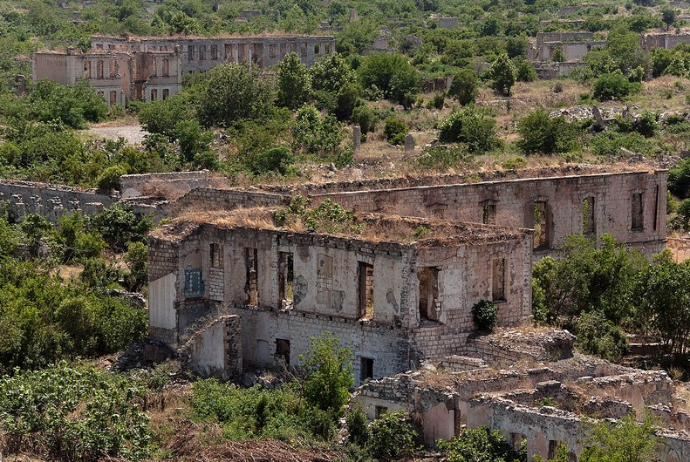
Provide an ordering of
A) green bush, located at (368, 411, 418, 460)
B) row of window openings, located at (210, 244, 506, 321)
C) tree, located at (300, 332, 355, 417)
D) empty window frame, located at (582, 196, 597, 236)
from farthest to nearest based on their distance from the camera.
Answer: empty window frame, located at (582, 196, 597, 236) → row of window openings, located at (210, 244, 506, 321) → tree, located at (300, 332, 355, 417) → green bush, located at (368, 411, 418, 460)

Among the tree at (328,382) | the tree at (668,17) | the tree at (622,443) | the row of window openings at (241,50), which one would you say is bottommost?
the tree at (328,382)

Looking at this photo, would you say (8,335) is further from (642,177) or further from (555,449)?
(642,177)

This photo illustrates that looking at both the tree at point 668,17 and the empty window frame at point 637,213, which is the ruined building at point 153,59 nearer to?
the tree at point 668,17

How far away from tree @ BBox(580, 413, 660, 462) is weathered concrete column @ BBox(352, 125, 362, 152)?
118 ft

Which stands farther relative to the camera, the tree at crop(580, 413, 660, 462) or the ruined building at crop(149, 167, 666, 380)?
the ruined building at crop(149, 167, 666, 380)

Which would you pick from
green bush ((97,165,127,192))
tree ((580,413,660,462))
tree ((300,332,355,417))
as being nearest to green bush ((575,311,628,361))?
tree ((300,332,355,417))

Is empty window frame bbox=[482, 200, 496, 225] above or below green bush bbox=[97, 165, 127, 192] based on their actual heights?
above

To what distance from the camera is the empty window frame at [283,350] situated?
31.5m

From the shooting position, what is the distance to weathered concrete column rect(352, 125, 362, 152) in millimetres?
59750

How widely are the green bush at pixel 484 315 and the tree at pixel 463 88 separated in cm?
4183

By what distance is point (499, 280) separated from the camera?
102 feet

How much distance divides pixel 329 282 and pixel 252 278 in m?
2.24

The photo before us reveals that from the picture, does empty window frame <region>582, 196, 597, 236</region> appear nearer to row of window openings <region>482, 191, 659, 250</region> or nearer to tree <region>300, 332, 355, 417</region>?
row of window openings <region>482, 191, 659, 250</region>

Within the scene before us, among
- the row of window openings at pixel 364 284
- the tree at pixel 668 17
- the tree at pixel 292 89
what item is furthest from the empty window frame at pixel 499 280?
the tree at pixel 668 17
